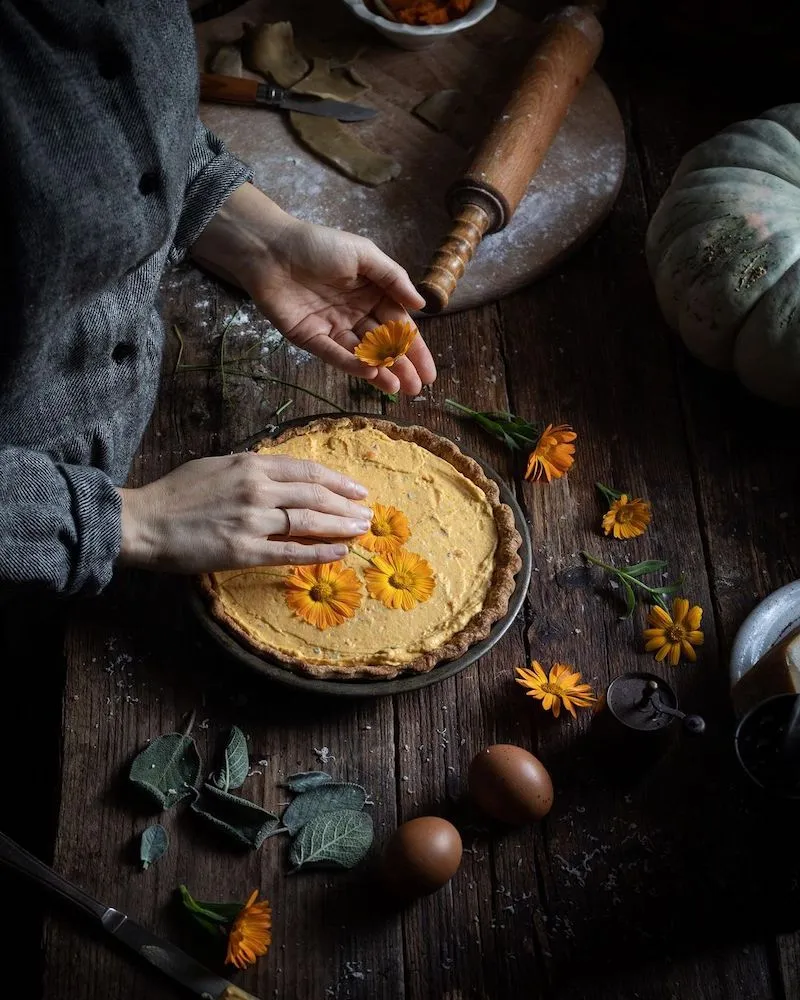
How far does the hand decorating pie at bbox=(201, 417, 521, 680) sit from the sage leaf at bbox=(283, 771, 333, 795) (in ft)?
0.61

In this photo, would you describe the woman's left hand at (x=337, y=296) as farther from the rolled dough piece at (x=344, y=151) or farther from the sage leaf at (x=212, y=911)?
the sage leaf at (x=212, y=911)

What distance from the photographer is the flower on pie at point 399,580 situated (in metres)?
1.85

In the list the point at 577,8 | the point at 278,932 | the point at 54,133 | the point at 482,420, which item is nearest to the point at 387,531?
the point at 482,420

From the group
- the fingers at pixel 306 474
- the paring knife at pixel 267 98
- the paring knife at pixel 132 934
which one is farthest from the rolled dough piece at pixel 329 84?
the paring knife at pixel 132 934

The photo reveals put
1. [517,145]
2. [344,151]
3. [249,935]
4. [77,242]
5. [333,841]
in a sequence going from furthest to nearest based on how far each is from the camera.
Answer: [344,151], [517,145], [333,841], [249,935], [77,242]

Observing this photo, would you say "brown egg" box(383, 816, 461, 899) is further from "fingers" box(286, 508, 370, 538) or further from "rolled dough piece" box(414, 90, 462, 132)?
"rolled dough piece" box(414, 90, 462, 132)

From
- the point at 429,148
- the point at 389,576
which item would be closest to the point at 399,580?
the point at 389,576

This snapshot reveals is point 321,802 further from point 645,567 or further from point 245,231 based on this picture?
point 245,231

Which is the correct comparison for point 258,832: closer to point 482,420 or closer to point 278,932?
point 278,932

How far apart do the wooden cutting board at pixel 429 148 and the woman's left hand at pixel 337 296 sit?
0.32 meters

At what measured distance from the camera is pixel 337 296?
212 cm

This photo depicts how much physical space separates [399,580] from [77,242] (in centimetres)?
80

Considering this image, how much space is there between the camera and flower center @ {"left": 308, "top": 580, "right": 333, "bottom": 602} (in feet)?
5.98

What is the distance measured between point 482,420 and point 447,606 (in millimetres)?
519
